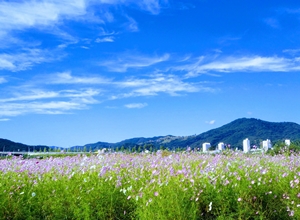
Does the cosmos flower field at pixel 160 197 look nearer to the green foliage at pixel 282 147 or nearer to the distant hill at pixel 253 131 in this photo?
the green foliage at pixel 282 147

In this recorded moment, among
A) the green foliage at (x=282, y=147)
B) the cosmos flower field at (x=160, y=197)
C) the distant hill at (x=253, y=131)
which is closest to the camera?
the cosmos flower field at (x=160, y=197)

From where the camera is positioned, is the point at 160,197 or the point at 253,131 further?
the point at 253,131

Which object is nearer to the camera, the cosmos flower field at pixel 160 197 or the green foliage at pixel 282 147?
the cosmos flower field at pixel 160 197

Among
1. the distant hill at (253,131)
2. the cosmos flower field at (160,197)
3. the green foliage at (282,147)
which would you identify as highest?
the distant hill at (253,131)

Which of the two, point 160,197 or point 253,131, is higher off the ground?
point 253,131

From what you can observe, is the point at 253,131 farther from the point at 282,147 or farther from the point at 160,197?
the point at 160,197

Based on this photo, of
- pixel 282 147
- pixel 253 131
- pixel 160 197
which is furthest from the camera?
pixel 253 131

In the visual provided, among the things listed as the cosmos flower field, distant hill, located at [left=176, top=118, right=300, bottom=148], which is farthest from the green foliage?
distant hill, located at [left=176, top=118, right=300, bottom=148]

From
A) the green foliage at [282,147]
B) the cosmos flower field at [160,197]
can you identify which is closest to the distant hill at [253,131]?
the green foliage at [282,147]

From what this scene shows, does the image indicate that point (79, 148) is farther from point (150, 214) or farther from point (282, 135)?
point (282, 135)

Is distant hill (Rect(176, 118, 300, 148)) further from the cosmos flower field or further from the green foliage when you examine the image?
the cosmos flower field

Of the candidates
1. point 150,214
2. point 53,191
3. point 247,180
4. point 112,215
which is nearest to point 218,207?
point 247,180

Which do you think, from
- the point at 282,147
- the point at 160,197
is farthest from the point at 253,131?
the point at 160,197

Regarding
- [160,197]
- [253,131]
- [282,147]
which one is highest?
[253,131]
